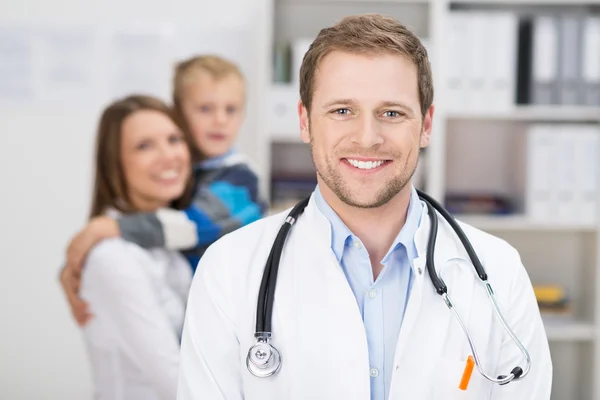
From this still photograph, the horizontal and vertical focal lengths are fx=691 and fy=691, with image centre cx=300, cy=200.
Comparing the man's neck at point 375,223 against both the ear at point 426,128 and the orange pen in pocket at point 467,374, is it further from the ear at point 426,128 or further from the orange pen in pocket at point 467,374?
the orange pen in pocket at point 467,374

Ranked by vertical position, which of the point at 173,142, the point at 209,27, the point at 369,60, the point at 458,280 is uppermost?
the point at 209,27

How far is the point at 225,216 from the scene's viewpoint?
213cm

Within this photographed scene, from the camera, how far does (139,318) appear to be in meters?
1.83

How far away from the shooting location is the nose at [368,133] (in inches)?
44.9

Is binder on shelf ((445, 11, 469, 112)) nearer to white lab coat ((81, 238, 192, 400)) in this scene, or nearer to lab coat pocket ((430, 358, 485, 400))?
white lab coat ((81, 238, 192, 400))

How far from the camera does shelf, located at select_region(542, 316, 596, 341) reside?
8.33 ft

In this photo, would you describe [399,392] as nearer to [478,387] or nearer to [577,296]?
[478,387]

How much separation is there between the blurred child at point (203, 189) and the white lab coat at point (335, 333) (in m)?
0.77

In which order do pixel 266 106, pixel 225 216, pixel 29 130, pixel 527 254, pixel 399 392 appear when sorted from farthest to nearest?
pixel 527 254 → pixel 29 130 → pixel 266 106 → pixel 225 216 → pixel 399 392

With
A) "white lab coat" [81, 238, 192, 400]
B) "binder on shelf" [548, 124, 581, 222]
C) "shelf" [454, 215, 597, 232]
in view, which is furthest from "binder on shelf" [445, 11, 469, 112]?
"white lab coat" [81, 238, 192, 400]

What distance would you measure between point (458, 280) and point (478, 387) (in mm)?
182

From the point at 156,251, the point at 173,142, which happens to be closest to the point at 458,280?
the point at 156,251

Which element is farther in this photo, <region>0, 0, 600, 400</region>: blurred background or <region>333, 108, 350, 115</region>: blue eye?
<region>0, 0, 600, 400</region>: blurred background

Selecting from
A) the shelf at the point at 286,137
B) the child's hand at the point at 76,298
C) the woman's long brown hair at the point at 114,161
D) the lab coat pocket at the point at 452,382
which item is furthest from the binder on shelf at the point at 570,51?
the child's hand at the point at 76,298
